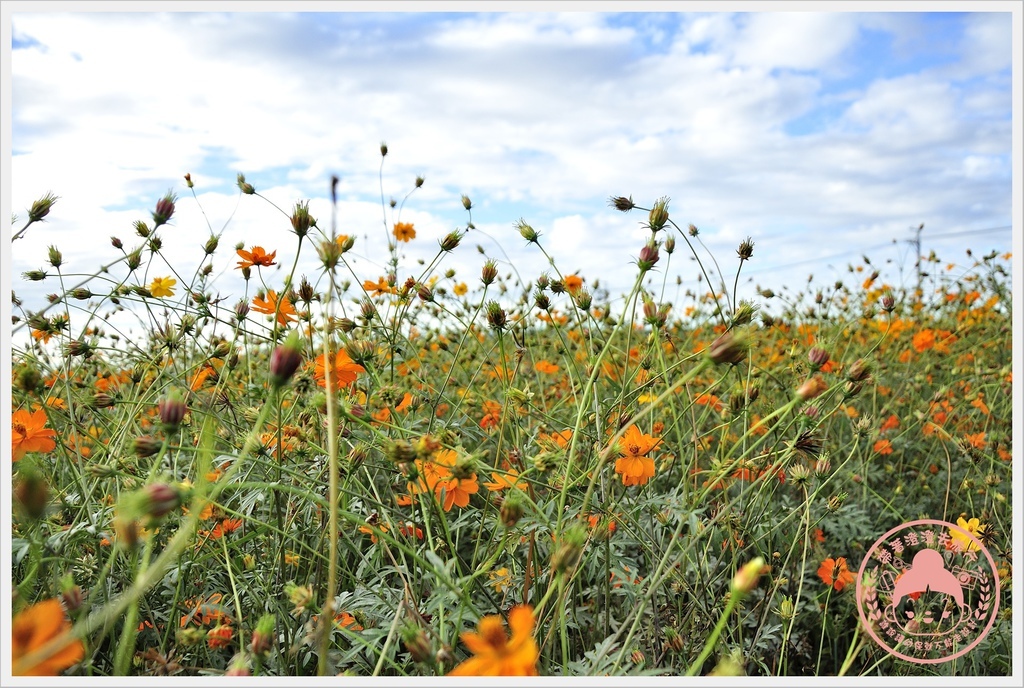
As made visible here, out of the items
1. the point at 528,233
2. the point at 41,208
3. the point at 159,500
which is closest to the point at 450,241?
the point at 528,233

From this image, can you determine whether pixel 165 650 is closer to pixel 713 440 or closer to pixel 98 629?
pixel 98 629

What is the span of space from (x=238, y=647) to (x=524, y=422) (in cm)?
76

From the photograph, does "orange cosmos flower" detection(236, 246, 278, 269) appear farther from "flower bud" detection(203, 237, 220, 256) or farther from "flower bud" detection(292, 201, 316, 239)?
"flower bud" detection(292, 201, 316, 239)

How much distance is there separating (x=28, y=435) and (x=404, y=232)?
1.33 metres

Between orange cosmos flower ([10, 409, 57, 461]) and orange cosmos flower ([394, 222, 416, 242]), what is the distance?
1260 millimetres

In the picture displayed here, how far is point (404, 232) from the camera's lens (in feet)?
7.15

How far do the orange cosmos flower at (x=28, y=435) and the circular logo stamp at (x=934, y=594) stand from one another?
1198mm

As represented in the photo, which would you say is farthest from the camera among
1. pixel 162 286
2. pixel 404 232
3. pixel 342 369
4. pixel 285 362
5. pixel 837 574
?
pixel 404 232

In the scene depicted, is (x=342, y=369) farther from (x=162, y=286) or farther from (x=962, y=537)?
(x=962, y=537)

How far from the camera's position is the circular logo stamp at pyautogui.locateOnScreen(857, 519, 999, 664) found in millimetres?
1075

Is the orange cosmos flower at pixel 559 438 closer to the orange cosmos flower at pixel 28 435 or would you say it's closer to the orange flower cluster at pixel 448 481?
the orange flower cluster at pixel 448 481

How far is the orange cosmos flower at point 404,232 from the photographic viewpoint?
216 cm

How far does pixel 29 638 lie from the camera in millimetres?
426

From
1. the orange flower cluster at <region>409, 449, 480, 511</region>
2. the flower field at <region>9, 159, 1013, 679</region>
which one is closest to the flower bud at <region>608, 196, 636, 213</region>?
the flower field at <region>9, 159, 1013, 679</region>
